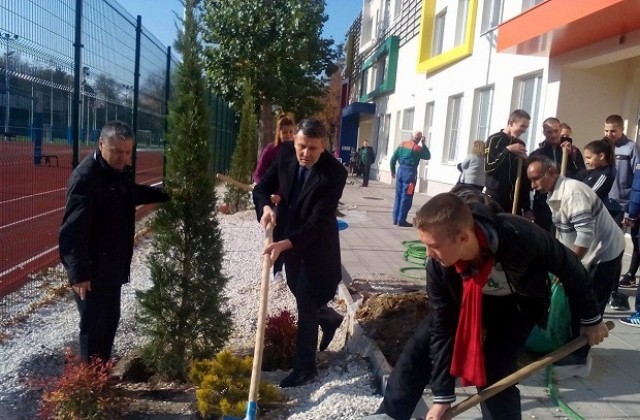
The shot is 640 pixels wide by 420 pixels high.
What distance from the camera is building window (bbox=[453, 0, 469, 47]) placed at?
14.9 m

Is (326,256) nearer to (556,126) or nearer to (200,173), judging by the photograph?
(200,173)

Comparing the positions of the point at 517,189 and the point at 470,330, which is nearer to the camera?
the point at 470,330

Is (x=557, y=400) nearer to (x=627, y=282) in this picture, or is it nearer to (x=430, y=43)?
(x=627, y=282)

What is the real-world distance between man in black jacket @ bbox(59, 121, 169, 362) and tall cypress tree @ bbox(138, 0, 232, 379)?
0.19 meters

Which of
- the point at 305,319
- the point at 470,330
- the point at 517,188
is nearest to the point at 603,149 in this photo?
the point at 517,188

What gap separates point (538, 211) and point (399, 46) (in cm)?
1768

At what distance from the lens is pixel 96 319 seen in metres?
3.45

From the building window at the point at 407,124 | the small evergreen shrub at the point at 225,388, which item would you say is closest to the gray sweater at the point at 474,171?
the small evergreen shrub at the point at 225,388

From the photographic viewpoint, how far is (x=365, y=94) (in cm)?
2897

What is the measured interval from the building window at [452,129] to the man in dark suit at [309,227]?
39.1 feet

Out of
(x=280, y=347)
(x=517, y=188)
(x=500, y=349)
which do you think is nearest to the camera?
(x=500, y=349)

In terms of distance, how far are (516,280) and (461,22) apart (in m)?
14.2

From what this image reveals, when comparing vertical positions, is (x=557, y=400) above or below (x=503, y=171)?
below

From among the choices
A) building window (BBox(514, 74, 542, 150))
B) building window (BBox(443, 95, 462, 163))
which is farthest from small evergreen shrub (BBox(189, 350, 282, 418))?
building window (BBox(443, 95, 462, 163))
